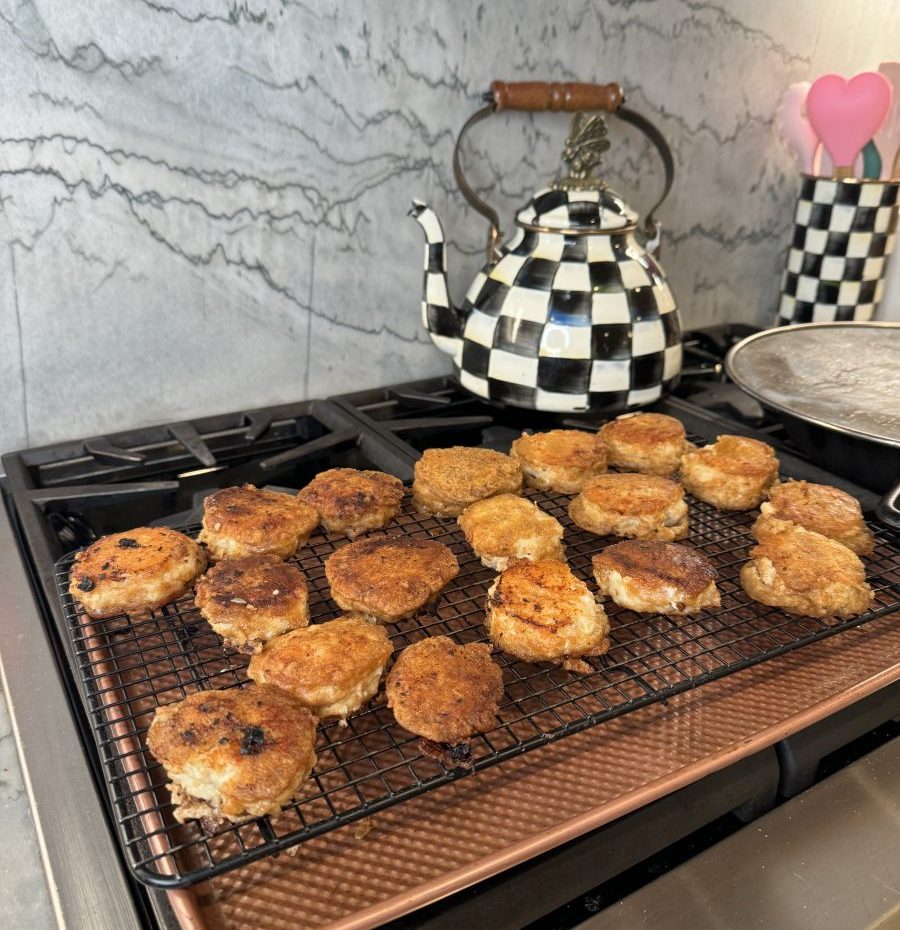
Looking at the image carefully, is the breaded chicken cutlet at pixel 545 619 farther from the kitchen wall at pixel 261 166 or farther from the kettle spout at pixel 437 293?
the kitchen wall at pixel 261 166

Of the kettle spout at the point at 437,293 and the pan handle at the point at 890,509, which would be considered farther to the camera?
the kettle spout at the point at 437,293

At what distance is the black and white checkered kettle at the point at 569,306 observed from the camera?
1448 mm

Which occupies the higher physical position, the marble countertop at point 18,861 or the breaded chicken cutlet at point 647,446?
the breaded chicken cutlet at point 647,446

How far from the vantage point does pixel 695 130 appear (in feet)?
6.27

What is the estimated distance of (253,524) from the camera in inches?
44.2

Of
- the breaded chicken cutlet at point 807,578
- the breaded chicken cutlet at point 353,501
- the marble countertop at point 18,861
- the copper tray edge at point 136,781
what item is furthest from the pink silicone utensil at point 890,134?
the marble countertop at point 18,861

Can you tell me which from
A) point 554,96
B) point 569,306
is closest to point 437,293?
point 569,306

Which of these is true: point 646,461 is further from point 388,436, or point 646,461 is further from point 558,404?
point 388,436

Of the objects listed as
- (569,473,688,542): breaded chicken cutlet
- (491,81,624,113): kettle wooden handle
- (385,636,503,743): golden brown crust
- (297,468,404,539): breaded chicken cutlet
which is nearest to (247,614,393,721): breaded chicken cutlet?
(385,636,503,743): golden brown crust

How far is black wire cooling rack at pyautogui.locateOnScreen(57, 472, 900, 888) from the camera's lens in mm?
743

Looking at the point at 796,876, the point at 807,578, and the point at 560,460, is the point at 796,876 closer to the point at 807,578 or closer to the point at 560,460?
the point at 807,578

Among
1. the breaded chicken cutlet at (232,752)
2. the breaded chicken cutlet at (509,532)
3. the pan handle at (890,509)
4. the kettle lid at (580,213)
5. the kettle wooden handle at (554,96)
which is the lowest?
the breaded chicken cutlet at (232,752)

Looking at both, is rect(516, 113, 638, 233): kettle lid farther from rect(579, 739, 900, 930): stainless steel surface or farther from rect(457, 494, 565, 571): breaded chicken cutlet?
rect(579, 739, 900, 930): stainless steel surface

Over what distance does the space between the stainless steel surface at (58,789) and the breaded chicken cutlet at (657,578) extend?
638 millimetres
